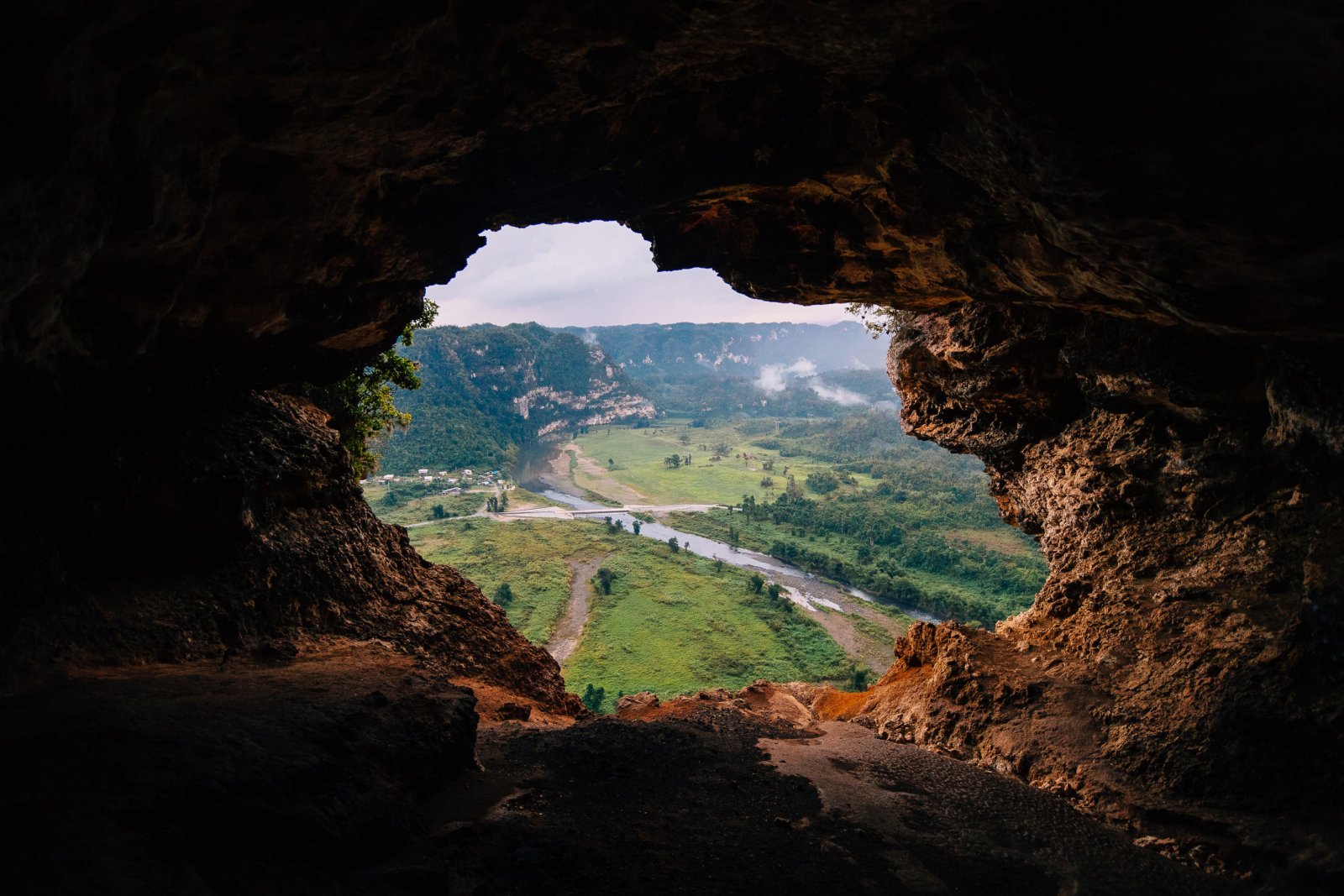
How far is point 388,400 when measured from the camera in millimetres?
19859

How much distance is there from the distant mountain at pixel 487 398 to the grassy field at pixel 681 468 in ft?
43.2

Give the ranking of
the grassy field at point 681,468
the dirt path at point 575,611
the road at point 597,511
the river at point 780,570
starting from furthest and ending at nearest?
the grassy field at point 681,468 < the road at point 597,511 < the river at point 780,570 < the dirt path at point 575,611

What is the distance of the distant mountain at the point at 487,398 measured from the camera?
388ft

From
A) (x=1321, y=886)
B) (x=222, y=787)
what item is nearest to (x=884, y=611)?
(x=1321, y=886)

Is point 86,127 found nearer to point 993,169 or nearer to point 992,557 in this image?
point 993,169

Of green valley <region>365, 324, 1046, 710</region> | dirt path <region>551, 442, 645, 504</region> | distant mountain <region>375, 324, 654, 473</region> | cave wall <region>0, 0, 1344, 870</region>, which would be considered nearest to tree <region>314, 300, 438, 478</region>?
cave wall <region>0, 0, 1344, 870</region>

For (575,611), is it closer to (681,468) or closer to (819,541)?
(819,541)

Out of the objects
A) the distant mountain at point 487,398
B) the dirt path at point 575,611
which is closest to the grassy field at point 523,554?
the dirt path at point 575,611

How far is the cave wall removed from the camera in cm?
543

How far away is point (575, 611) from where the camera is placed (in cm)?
5181

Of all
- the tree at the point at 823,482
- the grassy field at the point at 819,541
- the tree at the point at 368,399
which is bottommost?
the grassy field at the point at 819,541

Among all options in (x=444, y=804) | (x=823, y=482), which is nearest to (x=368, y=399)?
(x=444, y=804)

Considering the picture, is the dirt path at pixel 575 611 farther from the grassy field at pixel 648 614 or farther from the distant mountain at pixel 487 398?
the distant mountain at pixel 487 398

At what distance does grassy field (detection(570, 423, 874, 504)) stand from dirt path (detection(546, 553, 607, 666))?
40.2 metres
